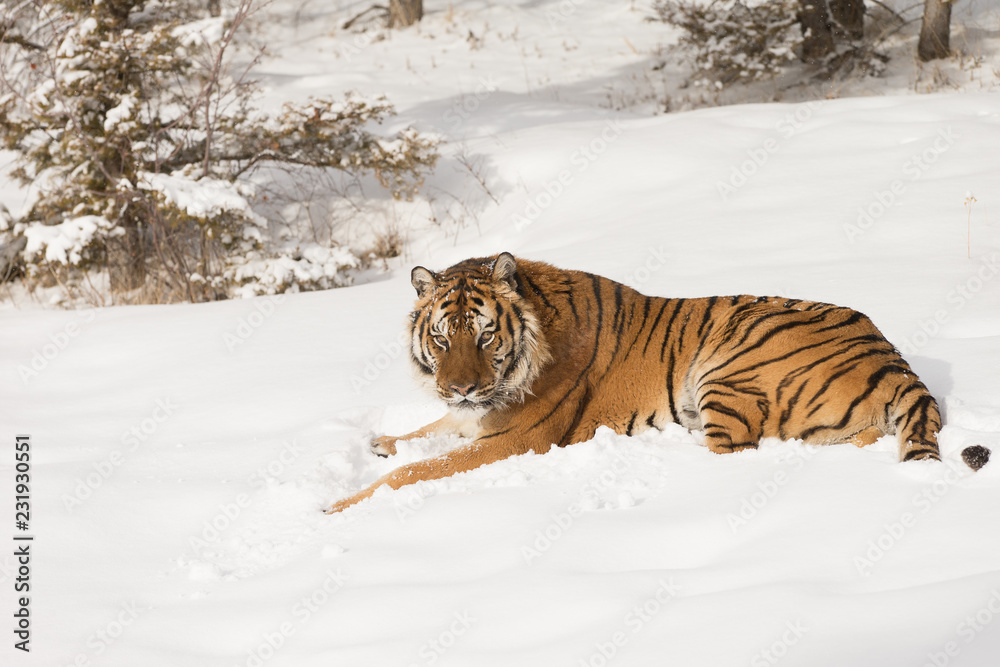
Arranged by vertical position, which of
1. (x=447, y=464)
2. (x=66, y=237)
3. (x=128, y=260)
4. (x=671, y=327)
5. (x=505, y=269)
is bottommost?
(x=128, y=260)

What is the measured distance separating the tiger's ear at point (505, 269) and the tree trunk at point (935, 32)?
9.79 metres

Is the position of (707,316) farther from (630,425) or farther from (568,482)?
(568,482)

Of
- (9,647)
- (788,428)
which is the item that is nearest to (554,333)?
(788,428)

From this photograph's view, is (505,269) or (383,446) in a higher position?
(505,269)

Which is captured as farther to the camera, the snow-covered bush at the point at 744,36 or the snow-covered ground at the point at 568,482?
the snow-covered bush at the point at 744,36

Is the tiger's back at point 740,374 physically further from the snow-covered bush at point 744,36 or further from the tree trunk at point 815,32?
the tree trunk at point 815,32

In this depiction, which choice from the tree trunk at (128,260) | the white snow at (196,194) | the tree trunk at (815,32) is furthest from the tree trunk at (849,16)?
the tree trunk at (128,260)

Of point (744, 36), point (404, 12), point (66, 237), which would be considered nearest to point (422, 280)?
point (66, 237)

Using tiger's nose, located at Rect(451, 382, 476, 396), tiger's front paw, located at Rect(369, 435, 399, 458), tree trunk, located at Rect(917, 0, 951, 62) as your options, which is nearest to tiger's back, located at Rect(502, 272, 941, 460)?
tiger's nose, located at Rect(451, 382, 476, 396)

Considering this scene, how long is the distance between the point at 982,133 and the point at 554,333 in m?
5.30

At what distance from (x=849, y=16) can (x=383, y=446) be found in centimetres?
1082

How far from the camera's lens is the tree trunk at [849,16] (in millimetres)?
11617

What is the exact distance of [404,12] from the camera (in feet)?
56.5

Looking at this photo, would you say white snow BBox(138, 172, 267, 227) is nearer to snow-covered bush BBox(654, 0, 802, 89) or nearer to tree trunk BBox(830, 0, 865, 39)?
snow-covered bush BBox(654, 0, 802, 89)
